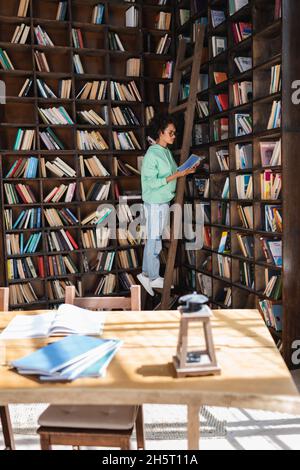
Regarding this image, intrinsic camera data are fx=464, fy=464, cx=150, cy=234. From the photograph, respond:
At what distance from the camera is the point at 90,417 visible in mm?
1620

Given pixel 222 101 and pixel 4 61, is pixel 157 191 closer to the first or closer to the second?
pixel 222 101

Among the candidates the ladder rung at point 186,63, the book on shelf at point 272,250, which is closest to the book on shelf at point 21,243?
the ladder rung at point 186,63

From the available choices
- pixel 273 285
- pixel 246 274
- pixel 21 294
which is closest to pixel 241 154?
pixel 246 274

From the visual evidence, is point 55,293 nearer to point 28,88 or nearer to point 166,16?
point 28,88

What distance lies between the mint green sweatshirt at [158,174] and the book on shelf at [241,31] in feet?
3.54

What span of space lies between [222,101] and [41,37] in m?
1.76

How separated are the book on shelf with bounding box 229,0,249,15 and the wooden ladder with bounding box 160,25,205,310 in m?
0.30

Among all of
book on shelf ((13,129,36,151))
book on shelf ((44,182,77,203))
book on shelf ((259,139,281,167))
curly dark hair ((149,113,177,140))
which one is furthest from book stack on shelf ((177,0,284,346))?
book on shelf ((13,129,36,151))

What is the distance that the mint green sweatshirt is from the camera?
406 centimetres

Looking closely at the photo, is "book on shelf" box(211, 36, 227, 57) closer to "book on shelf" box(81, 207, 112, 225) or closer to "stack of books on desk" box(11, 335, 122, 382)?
"book on shelf" box(81, 207, 112, 225)

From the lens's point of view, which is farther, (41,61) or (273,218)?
(41,61)

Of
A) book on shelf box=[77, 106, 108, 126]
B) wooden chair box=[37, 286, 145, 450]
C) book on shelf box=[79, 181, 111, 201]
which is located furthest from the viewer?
book on shelf box=[79, 181, 111, 201]

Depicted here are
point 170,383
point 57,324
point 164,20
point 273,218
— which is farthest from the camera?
point 164,20
